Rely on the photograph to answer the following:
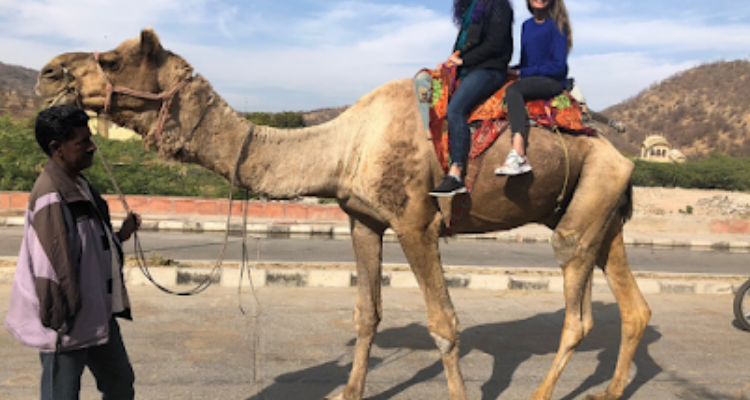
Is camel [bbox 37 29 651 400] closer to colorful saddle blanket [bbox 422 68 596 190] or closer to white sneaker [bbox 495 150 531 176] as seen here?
colorful saddle blanket [bbox 422 68 596 190]

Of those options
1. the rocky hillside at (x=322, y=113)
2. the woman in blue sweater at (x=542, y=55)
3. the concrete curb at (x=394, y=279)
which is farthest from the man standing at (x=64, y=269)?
the rocky hillside at (x=322, y=113)

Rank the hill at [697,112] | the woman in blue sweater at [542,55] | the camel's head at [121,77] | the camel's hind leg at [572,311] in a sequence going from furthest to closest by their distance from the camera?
the hill at [697,112]
the camel's hind leg at [572,311]
the woman in blue sweater at [542,55]
the camel's head at [121,77]

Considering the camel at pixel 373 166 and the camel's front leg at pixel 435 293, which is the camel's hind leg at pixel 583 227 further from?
the camel's front leg at pixel 435 293

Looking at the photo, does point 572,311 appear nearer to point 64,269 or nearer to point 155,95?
point 155,95

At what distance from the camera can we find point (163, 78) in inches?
154

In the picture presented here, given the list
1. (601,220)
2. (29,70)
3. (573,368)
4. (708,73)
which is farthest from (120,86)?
(29,70)

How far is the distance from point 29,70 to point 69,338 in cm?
14271

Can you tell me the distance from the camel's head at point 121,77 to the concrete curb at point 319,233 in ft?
39.7

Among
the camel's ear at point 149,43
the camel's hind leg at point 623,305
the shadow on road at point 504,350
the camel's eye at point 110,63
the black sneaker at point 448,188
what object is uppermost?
the camel's ear at point 149,43

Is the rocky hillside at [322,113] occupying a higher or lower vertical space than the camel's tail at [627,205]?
higher

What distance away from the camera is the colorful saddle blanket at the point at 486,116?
4145 mm

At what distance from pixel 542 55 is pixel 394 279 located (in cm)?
505

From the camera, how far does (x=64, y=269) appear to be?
8.91ft

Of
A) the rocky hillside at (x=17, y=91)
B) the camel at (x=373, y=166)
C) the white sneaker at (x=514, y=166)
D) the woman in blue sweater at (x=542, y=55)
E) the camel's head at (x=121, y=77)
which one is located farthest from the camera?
the rocky hillside at (x=17, y=91)
